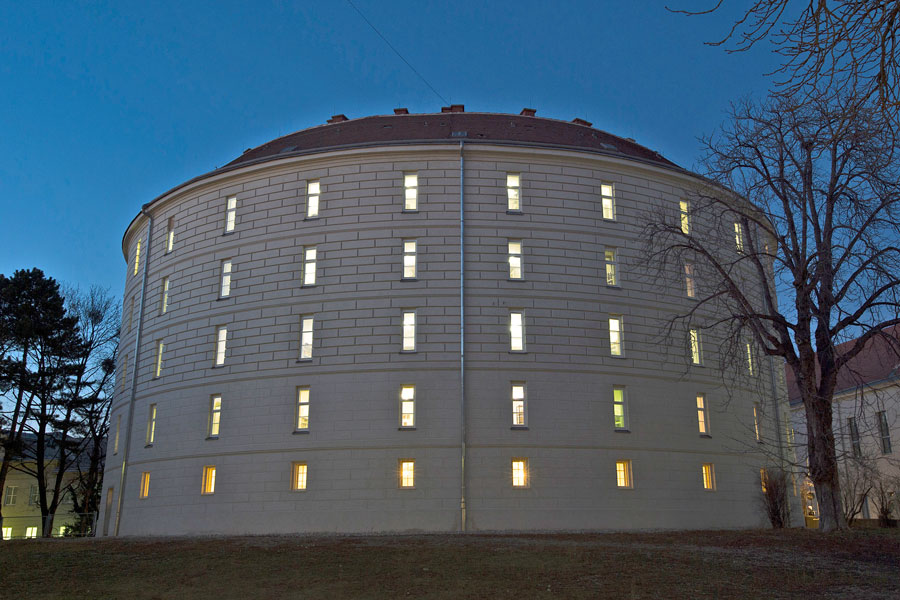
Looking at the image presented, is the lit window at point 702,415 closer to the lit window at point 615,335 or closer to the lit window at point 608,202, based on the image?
the lit window at point 615,335

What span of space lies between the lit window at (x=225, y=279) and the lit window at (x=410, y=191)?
8175mm

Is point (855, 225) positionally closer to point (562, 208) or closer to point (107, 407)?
point (562, 208)

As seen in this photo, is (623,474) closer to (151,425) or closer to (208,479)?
(208,479)

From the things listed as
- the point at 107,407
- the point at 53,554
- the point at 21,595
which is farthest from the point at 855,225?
the point at 107,407

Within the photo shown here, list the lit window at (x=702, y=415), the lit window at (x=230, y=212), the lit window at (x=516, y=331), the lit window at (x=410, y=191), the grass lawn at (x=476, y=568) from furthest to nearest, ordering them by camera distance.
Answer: the lit window at (x=230, y=212) → the lit window at (x=410, y=191) → the lit window at (x=702, y=415) → the lit window at (x=516, y=331) → the grass lawn at (x=476, y=568)

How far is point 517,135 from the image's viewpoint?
3612cm

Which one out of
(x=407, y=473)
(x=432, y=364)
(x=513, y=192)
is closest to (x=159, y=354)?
(x=432, y=364)

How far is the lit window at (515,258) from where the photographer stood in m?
31.1

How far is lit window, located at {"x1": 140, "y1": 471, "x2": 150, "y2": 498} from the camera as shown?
→ 3262 centimetres

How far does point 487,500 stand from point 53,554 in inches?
546

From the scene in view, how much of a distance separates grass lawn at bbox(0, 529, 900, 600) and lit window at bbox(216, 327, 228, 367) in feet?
36.3

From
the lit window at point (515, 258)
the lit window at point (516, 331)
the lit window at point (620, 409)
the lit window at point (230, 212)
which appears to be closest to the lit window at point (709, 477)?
the lit window at point (620, 409)

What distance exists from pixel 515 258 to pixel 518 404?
5.91 metres

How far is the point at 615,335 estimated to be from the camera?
1235 inches
